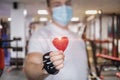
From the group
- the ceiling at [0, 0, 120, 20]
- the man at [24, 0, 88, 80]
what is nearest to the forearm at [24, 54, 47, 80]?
the man at [24, 0, 88, 80]

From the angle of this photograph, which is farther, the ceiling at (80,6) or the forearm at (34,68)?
the ceiling at (80,6)

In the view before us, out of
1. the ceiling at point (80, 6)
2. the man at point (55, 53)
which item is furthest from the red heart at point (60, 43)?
the ceiling at point (80, 6)

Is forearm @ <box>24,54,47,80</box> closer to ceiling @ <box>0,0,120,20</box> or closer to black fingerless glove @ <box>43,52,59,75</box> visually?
black fingerless glove @ <box>43,52,59,75</box>

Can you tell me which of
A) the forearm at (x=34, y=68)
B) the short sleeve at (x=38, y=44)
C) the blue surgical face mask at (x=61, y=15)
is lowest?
the forearm at (x=34, y=68)

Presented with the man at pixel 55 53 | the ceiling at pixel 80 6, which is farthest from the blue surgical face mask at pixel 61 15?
the ceiling at pixel 80 6

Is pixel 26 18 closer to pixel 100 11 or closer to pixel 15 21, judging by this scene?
pixel 15 21

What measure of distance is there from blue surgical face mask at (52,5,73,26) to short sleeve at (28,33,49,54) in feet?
0.14

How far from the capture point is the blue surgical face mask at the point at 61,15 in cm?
44

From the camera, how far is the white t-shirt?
1.45ft

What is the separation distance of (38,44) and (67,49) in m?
0.08

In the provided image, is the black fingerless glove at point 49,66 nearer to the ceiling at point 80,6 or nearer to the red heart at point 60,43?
the red heart at point 60,43

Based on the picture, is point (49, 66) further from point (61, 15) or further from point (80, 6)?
point (80, 6)

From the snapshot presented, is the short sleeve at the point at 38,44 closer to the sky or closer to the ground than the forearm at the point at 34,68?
closer to the sky

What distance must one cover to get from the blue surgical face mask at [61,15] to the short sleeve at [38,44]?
0.04m
